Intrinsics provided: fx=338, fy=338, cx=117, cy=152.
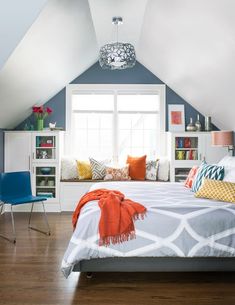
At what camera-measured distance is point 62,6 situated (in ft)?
11.5

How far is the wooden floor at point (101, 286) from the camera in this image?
2605 mm

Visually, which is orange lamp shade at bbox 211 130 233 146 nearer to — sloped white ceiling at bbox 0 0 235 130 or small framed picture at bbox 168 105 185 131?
sloped white ceiling at bbox 0 0 235 130

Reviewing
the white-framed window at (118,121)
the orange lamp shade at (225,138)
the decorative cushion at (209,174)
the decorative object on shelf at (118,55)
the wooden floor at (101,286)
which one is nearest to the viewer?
the wooden floor at (101,286)

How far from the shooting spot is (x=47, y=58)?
4465mm

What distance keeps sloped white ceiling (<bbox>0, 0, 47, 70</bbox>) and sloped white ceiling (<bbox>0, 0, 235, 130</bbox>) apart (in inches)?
4.1

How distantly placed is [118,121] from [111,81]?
2.49ft

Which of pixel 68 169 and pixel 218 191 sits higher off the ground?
pixel 68 169

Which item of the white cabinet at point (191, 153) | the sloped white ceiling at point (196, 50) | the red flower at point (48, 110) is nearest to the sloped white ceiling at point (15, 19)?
the sloped white ceiling at point (196, 50)

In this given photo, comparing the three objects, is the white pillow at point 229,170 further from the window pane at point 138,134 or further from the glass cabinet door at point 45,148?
the glass cabinet door at point 45,148

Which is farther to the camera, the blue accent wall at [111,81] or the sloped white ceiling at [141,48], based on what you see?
the blue accent wall at [111,81]

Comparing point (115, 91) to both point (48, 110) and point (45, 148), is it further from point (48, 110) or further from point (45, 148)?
point (45, 148)

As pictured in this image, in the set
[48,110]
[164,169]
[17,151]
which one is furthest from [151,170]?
[17,151]

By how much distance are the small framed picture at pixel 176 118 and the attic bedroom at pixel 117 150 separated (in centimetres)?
3

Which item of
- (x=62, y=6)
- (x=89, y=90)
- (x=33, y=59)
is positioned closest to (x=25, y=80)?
(x=33, y=59)
